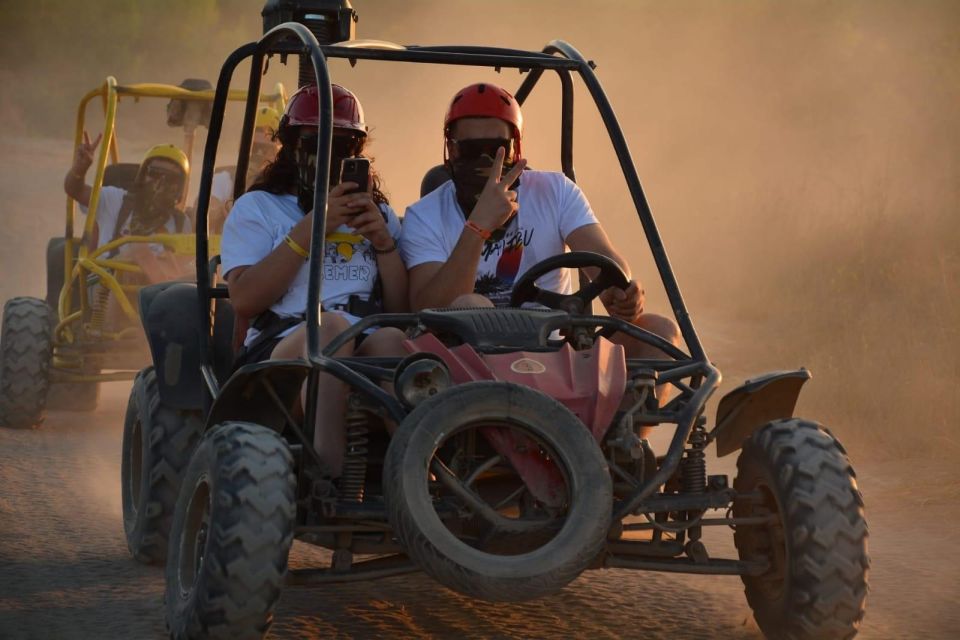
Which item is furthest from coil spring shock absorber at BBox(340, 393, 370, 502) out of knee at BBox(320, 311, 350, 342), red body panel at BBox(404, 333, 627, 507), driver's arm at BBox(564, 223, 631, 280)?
driver's arm at BBox(564, 223, 631, 280)

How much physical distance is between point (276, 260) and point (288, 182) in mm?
545

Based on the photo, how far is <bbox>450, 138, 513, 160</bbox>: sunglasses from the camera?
5.80 metres

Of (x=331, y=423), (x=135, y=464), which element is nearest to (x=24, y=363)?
(x=135, y=464)

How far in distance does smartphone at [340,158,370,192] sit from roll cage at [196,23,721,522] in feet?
0.74

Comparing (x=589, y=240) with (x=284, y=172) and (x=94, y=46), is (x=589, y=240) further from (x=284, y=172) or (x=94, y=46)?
(x=94, y=46)

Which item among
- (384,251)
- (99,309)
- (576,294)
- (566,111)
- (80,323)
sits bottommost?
(80,323)

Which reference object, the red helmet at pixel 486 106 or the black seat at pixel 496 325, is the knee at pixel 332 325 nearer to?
the black seat at pixel 496 325

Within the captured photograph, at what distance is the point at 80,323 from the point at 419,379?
23.5ft

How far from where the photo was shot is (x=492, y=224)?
555 cm

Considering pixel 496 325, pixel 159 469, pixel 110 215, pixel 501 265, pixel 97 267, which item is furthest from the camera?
pixel 110 215

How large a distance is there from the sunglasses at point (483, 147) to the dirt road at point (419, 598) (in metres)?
1.52

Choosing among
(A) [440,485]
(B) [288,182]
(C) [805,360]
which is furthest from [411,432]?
(C) [805,360]

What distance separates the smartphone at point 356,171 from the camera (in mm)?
5336

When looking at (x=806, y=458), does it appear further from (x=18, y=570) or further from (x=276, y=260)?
(x=18, y=570)
